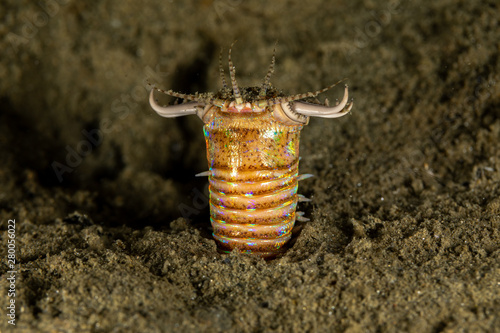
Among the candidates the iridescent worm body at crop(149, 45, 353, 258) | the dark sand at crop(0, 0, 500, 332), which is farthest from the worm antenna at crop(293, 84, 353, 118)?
the dark sand at crop(0, 0, 500, 332)

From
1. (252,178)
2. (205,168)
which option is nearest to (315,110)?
(252,178)

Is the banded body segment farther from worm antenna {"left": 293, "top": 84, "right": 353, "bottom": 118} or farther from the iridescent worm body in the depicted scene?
worm antenna {"left": 293, "top": 84, "right": 353, "bottom": 118}

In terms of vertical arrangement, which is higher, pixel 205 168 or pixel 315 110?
pixel 315 110

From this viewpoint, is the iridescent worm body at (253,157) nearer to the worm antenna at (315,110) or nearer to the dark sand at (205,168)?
the worm antenna at (315,110)

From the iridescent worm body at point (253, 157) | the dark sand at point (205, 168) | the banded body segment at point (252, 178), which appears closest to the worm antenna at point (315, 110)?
the iridescent worm body at point (253, 157)

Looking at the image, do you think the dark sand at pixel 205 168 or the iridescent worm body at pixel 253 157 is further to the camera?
the iridescent worm body at pixel 253 157

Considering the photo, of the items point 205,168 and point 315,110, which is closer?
point 315,110

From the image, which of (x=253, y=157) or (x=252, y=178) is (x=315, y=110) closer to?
(x=253, y=157)
